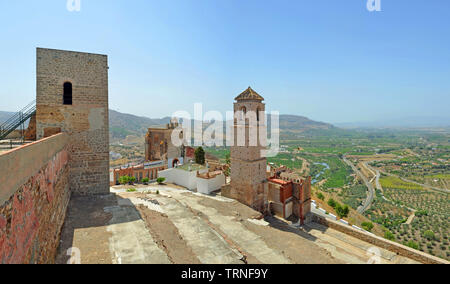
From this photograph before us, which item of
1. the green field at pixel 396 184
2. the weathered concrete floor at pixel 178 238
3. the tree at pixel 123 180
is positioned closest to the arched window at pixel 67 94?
the weathered concrete floor at pixel 178 238

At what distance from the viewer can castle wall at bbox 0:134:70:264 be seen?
352 centimetres

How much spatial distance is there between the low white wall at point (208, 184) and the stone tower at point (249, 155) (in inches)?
76.0

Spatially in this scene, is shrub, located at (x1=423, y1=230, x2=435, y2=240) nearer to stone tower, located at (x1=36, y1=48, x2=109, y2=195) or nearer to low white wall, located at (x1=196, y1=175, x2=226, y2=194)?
low white wall, located at (x1=196, y1=175, x2=226, y2=194)

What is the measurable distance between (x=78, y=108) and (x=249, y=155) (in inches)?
361

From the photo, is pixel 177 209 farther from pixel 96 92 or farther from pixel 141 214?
pixel 96 92

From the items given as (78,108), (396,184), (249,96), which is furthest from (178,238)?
(396,184)

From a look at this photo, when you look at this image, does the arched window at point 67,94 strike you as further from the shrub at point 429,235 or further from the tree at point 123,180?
the shrub at point 429,235

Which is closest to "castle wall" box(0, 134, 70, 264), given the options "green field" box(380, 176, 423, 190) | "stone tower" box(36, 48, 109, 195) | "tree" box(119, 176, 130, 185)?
"stone tower" box(36, 48, 109, 195)

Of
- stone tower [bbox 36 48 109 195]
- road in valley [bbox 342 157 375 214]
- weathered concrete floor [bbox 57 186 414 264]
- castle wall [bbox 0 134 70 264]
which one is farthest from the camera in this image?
road in valley [bbox 342 157 375 214]

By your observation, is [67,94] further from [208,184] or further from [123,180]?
[208,184]
